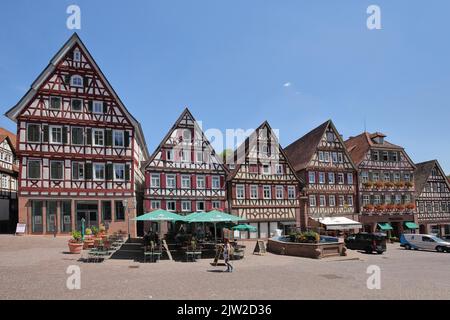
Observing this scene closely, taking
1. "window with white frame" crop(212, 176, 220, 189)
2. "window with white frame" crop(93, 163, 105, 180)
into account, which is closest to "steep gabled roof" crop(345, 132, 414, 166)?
"window with white frame" crop(212, 176, 220, 189)

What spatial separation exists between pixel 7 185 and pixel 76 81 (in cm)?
1444

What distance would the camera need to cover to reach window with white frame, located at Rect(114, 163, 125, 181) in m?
32.9

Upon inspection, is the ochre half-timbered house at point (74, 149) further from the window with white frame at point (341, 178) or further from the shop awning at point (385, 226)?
the shop awning at point (385, 226)

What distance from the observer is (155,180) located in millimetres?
34969

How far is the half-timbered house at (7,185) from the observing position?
37156mm

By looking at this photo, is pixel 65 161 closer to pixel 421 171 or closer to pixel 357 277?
pixel 357 277

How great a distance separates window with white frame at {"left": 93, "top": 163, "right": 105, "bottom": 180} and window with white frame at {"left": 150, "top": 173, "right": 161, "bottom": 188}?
171 inches

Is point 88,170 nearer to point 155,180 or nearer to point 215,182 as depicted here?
point 155,180

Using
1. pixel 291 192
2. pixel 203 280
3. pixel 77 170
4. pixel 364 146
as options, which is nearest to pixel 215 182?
pixel 291 192

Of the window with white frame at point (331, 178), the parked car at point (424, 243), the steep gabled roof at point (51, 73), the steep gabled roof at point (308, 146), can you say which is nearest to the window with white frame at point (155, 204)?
the steep gabled roof at point (51, 73)

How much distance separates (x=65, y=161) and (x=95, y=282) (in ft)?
68.3

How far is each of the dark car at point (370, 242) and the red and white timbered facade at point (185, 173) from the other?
1295 cm
